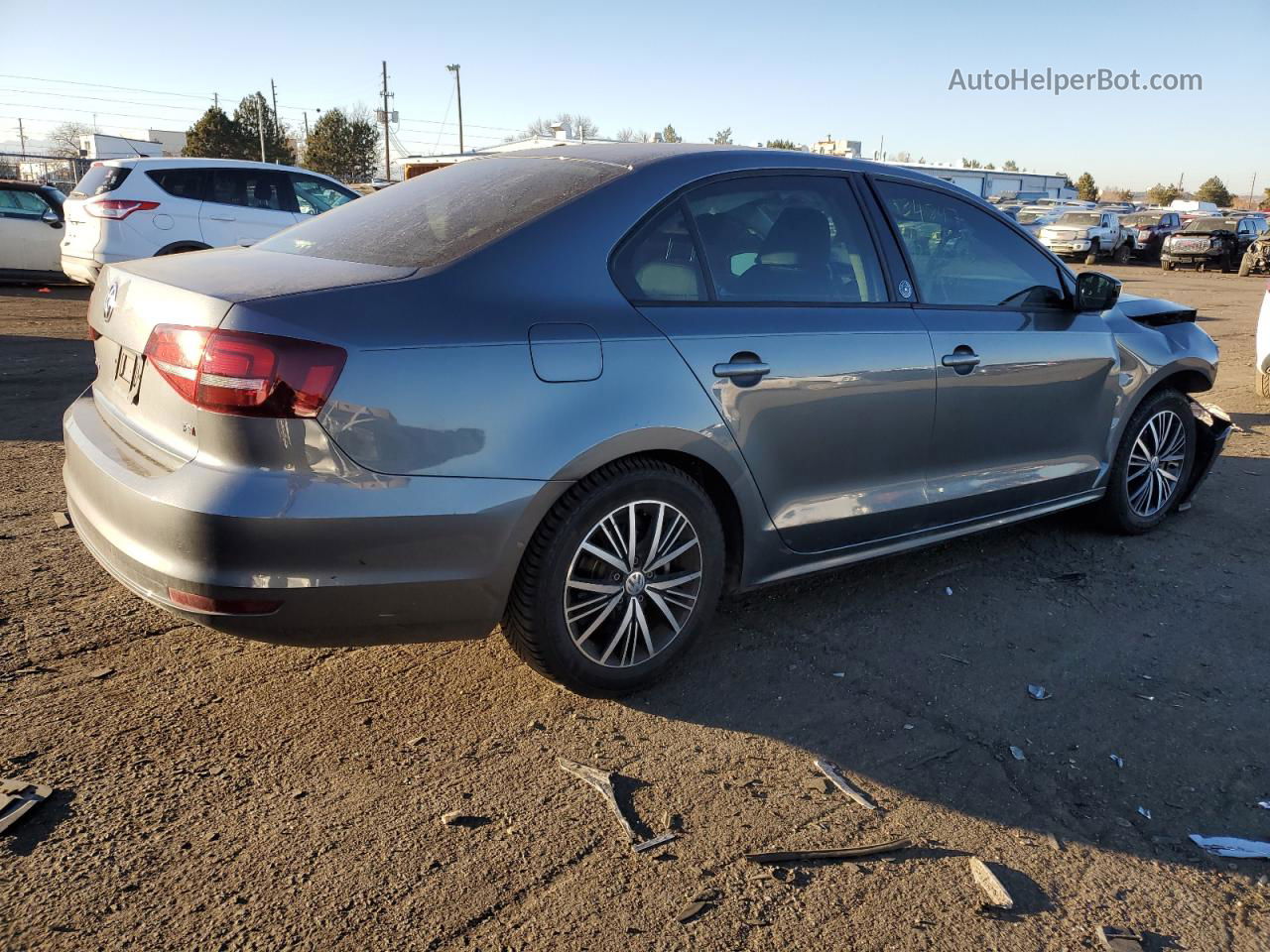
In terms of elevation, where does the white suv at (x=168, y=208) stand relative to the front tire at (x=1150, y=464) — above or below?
above

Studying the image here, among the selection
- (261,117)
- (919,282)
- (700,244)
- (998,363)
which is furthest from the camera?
(261,117)

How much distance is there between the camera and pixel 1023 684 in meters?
3.54

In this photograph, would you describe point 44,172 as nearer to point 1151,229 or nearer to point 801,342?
point 801,342

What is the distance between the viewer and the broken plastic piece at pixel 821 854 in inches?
100

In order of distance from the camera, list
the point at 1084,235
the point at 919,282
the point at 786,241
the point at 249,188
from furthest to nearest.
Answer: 1. the point at 1084,235
2. the point at 249,188
3. the point at 919,282
4. the point at 786,241

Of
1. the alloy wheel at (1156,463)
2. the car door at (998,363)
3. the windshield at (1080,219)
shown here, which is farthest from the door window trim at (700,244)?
the windshield at (1080,219)

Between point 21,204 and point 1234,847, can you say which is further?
point 21,204

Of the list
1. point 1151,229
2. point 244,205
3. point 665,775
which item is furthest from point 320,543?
point 1151,229

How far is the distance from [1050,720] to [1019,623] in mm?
810

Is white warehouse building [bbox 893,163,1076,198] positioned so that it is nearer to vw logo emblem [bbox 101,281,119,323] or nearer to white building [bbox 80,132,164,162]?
white building [bbox 80,132,164,162]

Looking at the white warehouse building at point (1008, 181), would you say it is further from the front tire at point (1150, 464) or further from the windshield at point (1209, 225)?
the front tire at point (1150, 464)

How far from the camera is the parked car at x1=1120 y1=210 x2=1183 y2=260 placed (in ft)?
110

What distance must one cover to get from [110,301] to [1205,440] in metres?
5.37

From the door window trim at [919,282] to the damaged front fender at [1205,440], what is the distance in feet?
4.68
